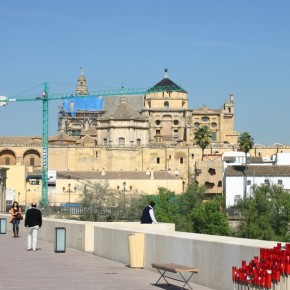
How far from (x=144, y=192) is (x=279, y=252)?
86232 mm

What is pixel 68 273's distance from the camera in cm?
1539

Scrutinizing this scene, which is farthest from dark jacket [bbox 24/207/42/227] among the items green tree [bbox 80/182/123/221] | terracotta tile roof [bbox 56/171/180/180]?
terracotta tile roof [bbox 56/171/180/180]

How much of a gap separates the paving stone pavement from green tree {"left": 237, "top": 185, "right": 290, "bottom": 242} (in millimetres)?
44844

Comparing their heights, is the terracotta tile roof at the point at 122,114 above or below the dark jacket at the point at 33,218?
above

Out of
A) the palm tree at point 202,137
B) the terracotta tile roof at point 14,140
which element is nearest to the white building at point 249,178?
the palm tree at point 202,137

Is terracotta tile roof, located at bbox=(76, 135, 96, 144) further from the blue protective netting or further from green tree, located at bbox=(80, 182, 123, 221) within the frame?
green tree, located at bbox=(80, 182, 123, 221)

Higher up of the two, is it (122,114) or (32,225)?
(122,114)

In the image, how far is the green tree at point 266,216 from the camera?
64850mm

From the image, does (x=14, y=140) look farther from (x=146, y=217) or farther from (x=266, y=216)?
(x=146, y=217)

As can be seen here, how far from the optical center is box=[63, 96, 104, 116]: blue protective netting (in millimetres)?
155500

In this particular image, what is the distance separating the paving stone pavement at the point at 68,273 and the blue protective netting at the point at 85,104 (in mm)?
134860

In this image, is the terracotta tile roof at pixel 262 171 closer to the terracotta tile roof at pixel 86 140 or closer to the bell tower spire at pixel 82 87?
the terracotta tile roof at pixel 86 140

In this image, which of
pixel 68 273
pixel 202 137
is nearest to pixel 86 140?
pixel 202 137

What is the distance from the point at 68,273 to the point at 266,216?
5359 cm
